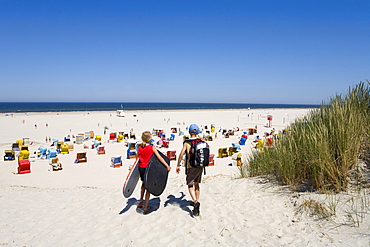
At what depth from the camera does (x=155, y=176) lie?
4168mm

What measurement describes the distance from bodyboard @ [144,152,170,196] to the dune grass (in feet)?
7.88

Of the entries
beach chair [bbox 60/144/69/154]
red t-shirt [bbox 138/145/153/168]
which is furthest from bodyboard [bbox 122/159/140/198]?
beach chair [bbox 60/144/69/154]

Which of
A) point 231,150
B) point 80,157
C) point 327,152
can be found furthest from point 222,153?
point 327,152

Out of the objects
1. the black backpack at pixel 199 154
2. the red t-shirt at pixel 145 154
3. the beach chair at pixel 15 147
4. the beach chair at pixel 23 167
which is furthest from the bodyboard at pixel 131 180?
the beach chair at pixel 15 147

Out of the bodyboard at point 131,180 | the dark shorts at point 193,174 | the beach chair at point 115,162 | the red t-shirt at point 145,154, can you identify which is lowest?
the beach chair at point 115,162

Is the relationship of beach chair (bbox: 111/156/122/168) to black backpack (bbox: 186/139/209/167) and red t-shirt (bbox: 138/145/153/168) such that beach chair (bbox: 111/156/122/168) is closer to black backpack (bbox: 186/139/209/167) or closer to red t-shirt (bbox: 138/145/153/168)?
red t-shirt (bbox: 138/145/153/168)

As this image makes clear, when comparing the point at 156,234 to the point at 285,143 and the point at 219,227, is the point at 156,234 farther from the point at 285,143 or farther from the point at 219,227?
the point at 285,143

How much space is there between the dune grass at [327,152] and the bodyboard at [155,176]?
2.40m

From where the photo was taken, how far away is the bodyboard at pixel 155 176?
409cm

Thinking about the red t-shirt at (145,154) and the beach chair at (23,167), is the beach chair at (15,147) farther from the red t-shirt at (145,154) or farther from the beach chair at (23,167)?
the red t-shirt at (145,154)

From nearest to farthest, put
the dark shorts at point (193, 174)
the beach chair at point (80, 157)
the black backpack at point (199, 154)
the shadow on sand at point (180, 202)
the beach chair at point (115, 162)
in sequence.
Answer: the black backpack at point (199, 154) → the dark shorts at point (193, 174) → the shadow on sand at point (180, 202) → the beach chair at point (115, 162) → the beach chair at point (80, 157)

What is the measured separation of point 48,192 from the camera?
6445 millimetres

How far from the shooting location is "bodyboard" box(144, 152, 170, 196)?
161 inches

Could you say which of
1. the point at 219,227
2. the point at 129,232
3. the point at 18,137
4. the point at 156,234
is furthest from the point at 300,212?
the point at 18,137
